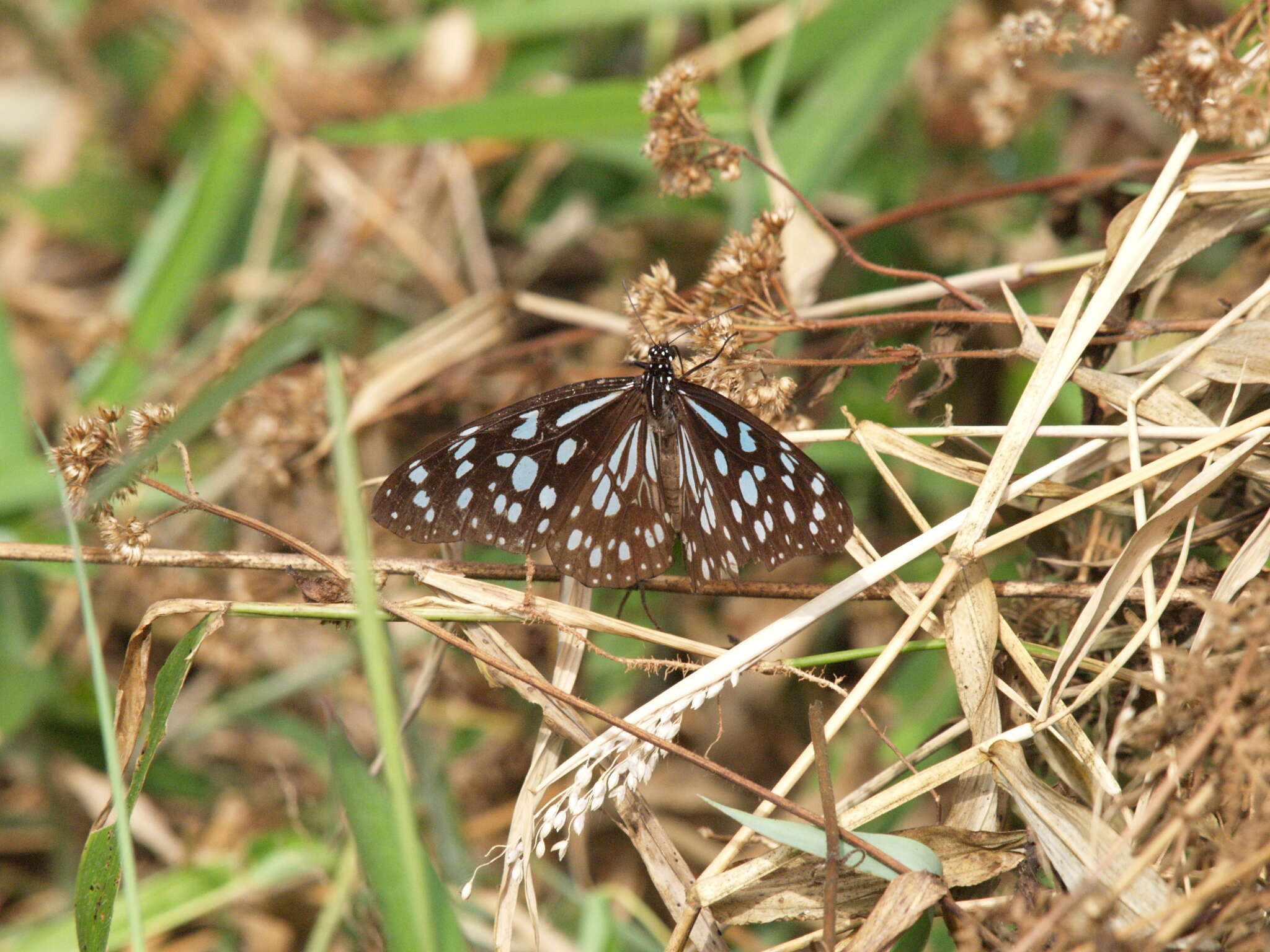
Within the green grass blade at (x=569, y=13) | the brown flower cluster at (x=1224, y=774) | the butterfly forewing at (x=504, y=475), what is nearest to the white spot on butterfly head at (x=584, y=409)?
the butterfly forewing at (x=504, y=475)

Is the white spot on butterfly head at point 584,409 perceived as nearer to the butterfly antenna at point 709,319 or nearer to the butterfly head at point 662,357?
the butterfly head at point 662,357

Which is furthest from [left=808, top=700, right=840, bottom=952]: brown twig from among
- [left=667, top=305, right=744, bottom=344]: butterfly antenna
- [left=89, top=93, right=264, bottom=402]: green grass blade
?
[left=89, top=93, right=264, bottom=402]: green grass blade

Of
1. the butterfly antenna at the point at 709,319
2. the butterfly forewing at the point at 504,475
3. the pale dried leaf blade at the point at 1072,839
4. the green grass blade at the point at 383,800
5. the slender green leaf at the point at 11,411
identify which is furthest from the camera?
the slender green leaf at the point at 11,411

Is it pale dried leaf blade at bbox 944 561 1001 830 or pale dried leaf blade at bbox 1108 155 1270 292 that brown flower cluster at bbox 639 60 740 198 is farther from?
pale dried leaf blade at bbox 944 561 1001 830

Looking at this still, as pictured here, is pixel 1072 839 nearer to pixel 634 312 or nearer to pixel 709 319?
pixel 709 319

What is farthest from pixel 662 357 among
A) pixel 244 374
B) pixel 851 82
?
pixel 851 82

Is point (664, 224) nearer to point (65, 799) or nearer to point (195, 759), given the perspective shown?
point (195, 759)

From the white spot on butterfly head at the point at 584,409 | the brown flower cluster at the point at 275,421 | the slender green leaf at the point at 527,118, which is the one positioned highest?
the slender green leaf at the point at 527,118

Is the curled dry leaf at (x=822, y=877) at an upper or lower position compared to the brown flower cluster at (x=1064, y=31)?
lower
